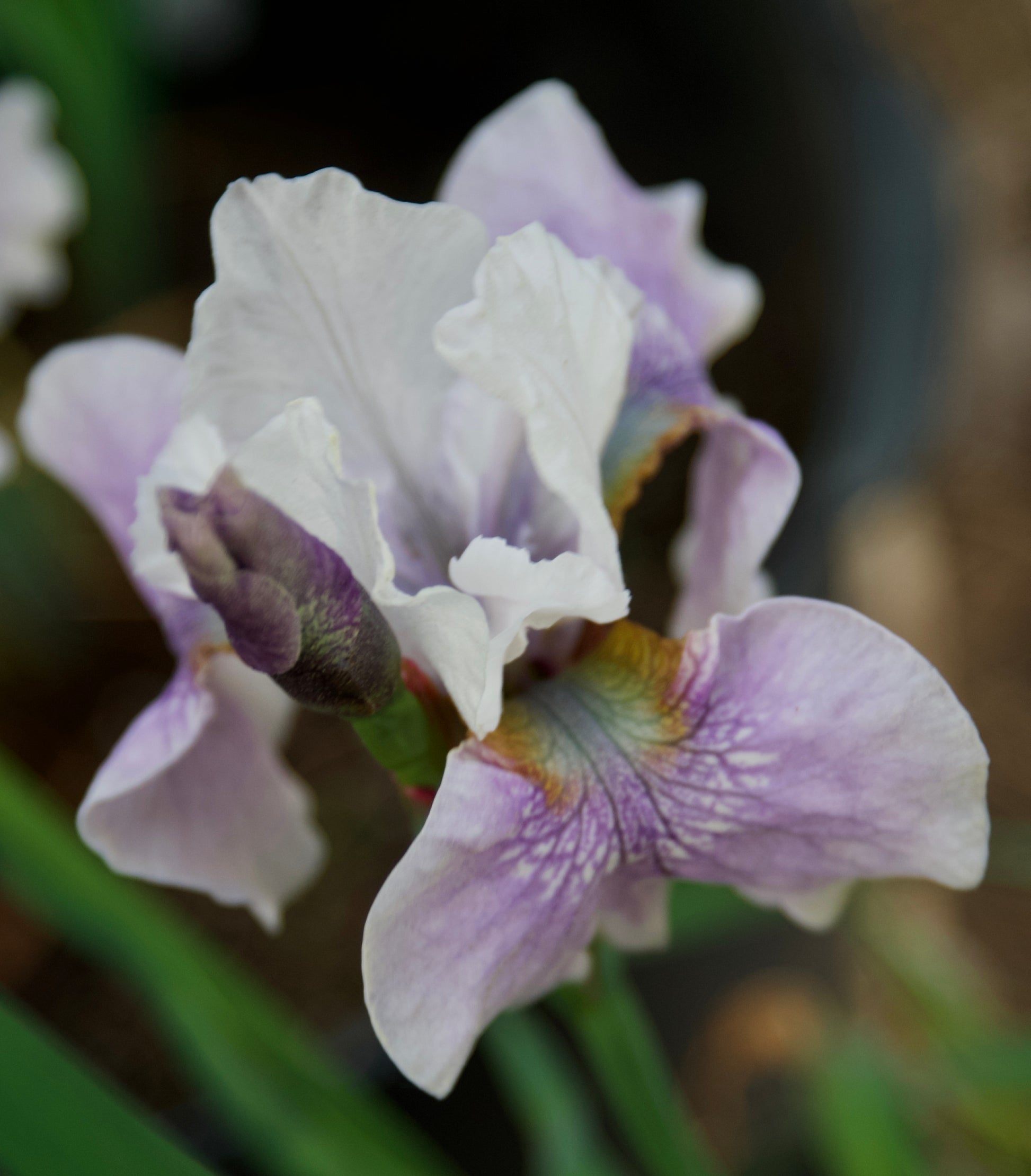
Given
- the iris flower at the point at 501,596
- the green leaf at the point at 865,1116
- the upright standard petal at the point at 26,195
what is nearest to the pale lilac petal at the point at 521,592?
the iris flower at the point at 501,596

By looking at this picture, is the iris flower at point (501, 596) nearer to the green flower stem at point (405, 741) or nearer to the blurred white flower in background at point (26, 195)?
the green flower stem at point (405, 741)

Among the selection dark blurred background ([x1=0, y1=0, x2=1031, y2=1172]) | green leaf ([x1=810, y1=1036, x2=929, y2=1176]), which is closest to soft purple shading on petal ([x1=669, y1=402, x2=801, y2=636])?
green leaf ([x1=810, y1=1036, x2=929, y2=1176])

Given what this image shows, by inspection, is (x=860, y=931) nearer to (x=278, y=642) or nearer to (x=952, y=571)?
(x=278, y=642)

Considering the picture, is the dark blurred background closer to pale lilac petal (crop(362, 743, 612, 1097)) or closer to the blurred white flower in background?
the blurred white flower in background

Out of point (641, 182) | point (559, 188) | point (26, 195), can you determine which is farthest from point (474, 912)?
point (641, 182)

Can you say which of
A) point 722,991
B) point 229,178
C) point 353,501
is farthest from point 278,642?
point 229,178

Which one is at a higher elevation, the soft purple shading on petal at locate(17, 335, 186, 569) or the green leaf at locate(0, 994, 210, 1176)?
the soft purple shading on petal at locate(17, 335, 186, 569)

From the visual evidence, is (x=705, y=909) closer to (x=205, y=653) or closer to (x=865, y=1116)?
(x=865, y=1116)
